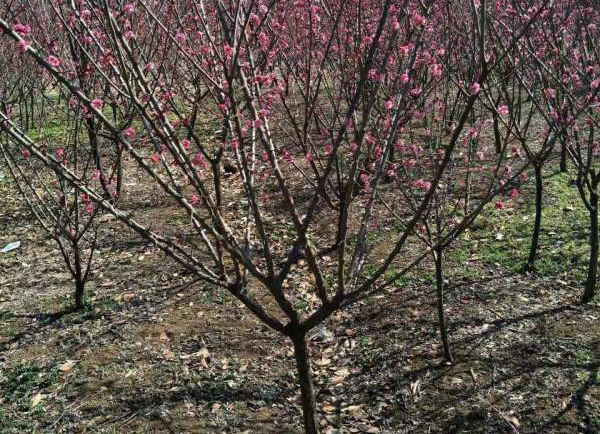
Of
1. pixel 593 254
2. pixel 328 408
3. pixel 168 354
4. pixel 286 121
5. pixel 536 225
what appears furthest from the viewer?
pixel 286 121

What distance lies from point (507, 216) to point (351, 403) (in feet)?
10.2

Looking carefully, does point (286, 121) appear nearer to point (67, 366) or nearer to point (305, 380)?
point (67, 366)

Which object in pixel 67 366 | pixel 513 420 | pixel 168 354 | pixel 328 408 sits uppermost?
pixel 168 354

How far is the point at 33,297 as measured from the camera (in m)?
5.03

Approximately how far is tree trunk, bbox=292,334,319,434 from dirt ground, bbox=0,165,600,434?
56 centimetres

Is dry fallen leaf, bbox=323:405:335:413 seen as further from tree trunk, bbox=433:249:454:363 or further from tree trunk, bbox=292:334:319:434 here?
tree trunk, bbox=433:249:454:363

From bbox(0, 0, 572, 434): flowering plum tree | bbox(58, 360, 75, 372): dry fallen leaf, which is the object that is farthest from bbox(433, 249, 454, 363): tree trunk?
bbox(58, 360, 75, 372): dry fallen leaf

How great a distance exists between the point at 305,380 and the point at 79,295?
262cm


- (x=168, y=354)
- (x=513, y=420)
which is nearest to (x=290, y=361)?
(x=168, y=354)

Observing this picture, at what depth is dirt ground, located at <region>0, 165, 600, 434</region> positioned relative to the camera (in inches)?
136

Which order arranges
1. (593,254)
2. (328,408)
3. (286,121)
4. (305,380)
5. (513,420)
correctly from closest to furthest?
(305,380) → (513,420) → (328,408) → (593,254) → (286,121)

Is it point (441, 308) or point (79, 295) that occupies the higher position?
point (79, 295)

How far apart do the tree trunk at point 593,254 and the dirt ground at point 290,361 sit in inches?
4.3

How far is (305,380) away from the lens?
286 cm
